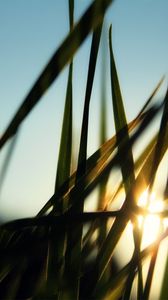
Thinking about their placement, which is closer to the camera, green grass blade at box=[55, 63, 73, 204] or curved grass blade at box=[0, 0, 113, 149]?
curved grass blade at box=[0, 0, 113, 149]

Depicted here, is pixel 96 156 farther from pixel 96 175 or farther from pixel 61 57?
pixel 61 57

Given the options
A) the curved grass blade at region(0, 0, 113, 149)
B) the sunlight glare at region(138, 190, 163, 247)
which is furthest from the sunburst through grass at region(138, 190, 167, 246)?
the curved grass blade at region(0, 0, 113, 149)

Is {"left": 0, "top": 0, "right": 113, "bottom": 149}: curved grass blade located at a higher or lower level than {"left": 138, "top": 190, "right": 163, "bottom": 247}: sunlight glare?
higher

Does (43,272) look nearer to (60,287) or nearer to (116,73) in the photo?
(60,287)

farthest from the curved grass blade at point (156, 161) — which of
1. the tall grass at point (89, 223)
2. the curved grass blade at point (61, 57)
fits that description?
the curved grass blade at point (61, 57)

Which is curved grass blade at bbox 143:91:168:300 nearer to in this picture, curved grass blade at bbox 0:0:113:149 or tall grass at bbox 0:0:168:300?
tall grass at bbox 0:0:168:300

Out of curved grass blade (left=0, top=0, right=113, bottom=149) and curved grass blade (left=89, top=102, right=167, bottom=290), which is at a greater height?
curved grass blade (left=0, top=0, right=113, bottom=149)

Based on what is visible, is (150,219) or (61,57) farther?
(150,219)

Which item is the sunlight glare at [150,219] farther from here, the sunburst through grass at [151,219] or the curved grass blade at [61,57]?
the curved grass blade at [61,57]

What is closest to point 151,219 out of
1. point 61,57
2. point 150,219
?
point 150,219

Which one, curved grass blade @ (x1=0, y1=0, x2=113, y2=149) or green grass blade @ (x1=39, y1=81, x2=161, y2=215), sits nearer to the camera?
curved grass blade @ (x1=0, y1=0, x2=113, y2=149)
